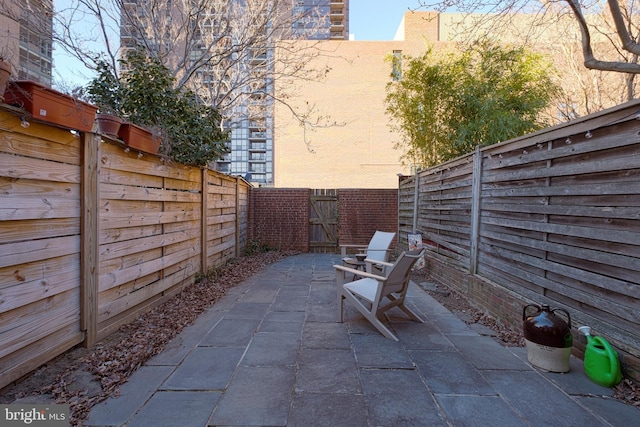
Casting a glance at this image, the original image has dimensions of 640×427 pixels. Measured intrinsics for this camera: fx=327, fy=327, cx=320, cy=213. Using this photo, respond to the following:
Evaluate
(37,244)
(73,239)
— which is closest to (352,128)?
(73,239)

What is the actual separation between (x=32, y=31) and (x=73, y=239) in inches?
184

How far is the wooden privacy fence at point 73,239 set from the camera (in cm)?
200

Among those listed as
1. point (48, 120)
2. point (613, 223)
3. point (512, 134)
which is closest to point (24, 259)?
point (48, 120)

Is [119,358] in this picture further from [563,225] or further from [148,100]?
[563,225]

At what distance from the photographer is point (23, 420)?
1.82 meters

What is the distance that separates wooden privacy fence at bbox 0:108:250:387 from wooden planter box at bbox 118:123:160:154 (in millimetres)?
112

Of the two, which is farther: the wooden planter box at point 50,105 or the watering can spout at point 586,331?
the watering can spout at point 586,331

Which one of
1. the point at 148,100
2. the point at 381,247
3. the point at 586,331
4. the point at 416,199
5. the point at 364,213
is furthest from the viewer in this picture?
the point at 364,213

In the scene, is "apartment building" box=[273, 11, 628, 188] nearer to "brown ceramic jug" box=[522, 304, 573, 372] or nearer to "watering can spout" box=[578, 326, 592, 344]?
"brown ceramic jug" box=[522, 304, 573, 372]

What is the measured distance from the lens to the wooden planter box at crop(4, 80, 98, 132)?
203 centimetres

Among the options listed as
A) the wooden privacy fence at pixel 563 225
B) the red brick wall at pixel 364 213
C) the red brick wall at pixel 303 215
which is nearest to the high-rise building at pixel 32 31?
the red brick wall at pixel 303 215

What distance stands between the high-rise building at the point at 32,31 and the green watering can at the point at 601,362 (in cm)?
654

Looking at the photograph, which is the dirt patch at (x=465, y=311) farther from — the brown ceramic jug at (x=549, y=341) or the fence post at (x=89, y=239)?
the fence post at (x=89, y=239)

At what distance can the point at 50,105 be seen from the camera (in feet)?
7.15
